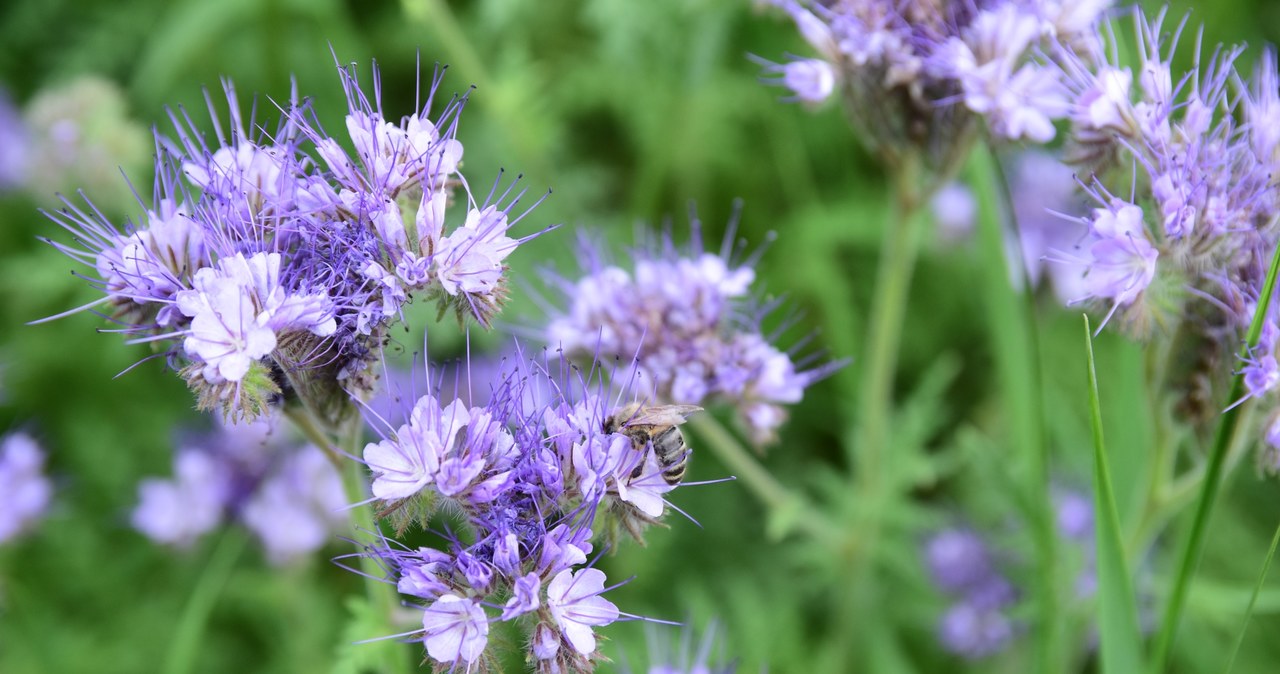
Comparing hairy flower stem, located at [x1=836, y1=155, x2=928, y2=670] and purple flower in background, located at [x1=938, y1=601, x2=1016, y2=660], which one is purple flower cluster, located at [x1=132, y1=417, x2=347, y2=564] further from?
purple flower in background, located at [x1=938, y1=601, x2=1016, y2=660]

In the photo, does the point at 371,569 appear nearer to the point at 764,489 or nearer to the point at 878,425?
the point at 764,489

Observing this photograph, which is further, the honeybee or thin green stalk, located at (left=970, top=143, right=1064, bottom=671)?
thin green stalk, located at (left=970, top=143, right=1064, bottom=671)

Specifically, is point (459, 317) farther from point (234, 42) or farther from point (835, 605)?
point (234, 42)

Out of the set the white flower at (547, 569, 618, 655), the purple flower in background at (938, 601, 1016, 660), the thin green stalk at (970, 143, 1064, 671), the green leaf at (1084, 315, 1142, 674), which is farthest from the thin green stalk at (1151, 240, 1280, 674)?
the purple flower in background at (938, 601, 1016, 660)

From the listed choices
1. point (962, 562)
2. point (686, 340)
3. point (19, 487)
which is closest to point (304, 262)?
point (686, 340)

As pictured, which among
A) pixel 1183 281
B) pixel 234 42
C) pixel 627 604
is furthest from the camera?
pixel 234 42

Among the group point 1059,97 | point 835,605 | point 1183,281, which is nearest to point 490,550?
point 1183,281

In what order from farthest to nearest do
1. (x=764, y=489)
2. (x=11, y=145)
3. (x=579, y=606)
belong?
1. (x=11, y=145)
2. (x=764, y=489)
3. (x=579, y=606)
